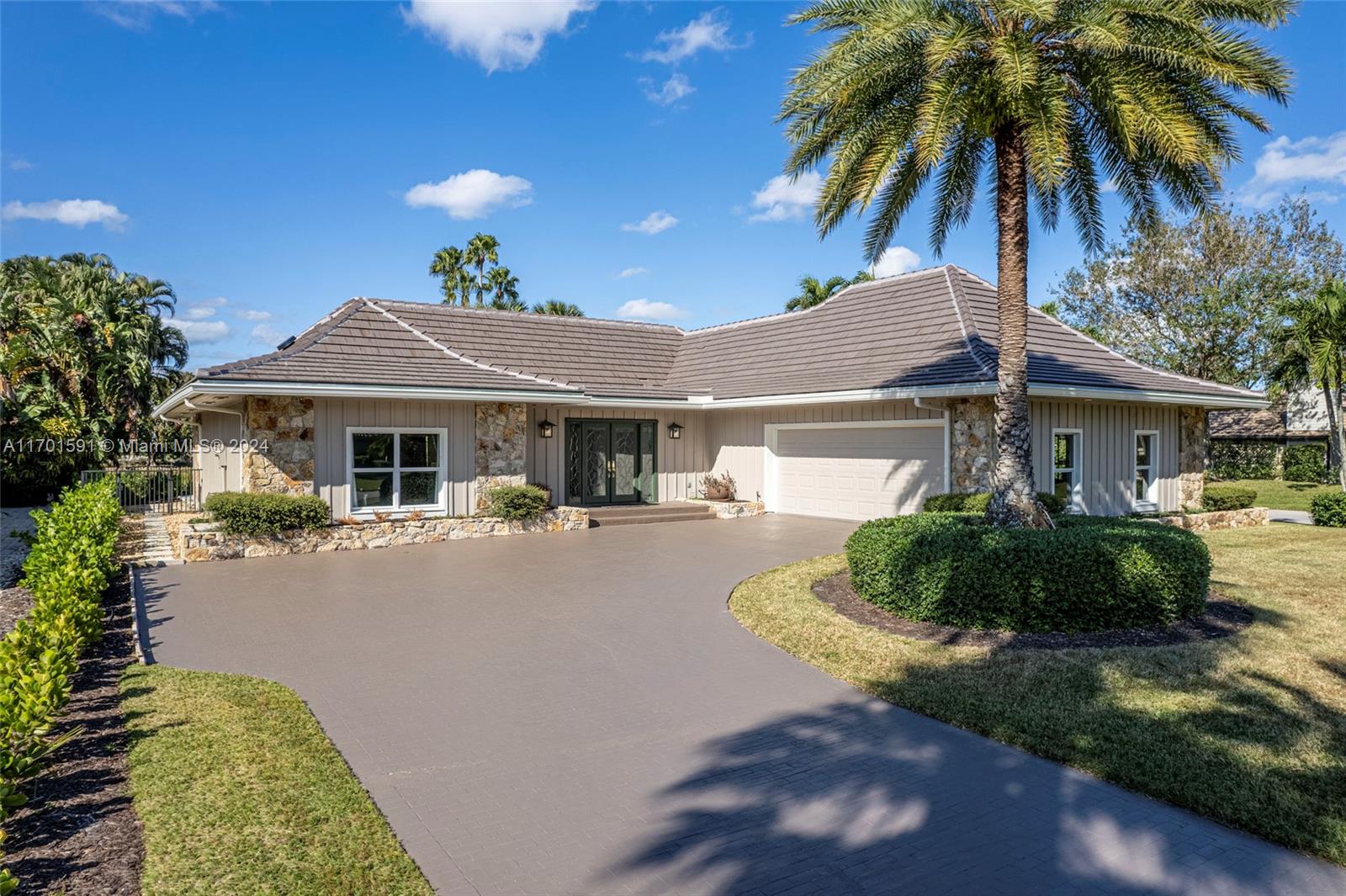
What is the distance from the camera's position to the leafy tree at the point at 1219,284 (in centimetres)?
2961

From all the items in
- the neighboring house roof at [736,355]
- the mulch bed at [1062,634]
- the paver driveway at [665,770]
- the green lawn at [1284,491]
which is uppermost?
the neighboring house roof at [736,355]

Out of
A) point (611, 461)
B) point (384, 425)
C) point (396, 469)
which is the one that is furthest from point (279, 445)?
point (611, 461)

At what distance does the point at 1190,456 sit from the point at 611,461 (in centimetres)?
1338

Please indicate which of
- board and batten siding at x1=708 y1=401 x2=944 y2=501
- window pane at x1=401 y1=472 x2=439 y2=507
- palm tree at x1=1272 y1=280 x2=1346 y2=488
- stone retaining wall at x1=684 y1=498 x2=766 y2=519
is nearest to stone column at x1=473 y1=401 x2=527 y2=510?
window pane at x1=401 y1=472 x2=439 y2=507

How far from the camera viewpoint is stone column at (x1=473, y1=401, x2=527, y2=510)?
15742 mm

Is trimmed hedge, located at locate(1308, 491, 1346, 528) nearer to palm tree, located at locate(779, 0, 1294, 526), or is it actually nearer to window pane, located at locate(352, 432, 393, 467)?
palm tree, located at locate(779, 0, 1294, 526)

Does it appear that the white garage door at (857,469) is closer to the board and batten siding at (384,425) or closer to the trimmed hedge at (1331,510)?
the board and batten siding at (384,425)

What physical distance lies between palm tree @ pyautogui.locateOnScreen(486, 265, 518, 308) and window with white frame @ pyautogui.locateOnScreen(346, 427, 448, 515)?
22.6m

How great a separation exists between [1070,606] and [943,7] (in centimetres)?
670

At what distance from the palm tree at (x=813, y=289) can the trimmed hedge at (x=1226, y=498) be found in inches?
687

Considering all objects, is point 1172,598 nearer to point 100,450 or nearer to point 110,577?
point 110,577

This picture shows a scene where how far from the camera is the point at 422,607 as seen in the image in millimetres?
9180

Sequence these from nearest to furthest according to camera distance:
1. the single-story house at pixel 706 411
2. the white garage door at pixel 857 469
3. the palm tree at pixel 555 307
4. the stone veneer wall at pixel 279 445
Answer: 1. the stone veneer wall at pixel 279 445
2. the single-story house at pixel 706 411
3. the white garage door at pixel 857 469
4. the palm tree at pixel 555 307

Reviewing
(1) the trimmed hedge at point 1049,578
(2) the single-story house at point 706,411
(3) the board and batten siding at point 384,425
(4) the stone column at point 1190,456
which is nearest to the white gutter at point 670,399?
(2) the single-story house at point 706,411
